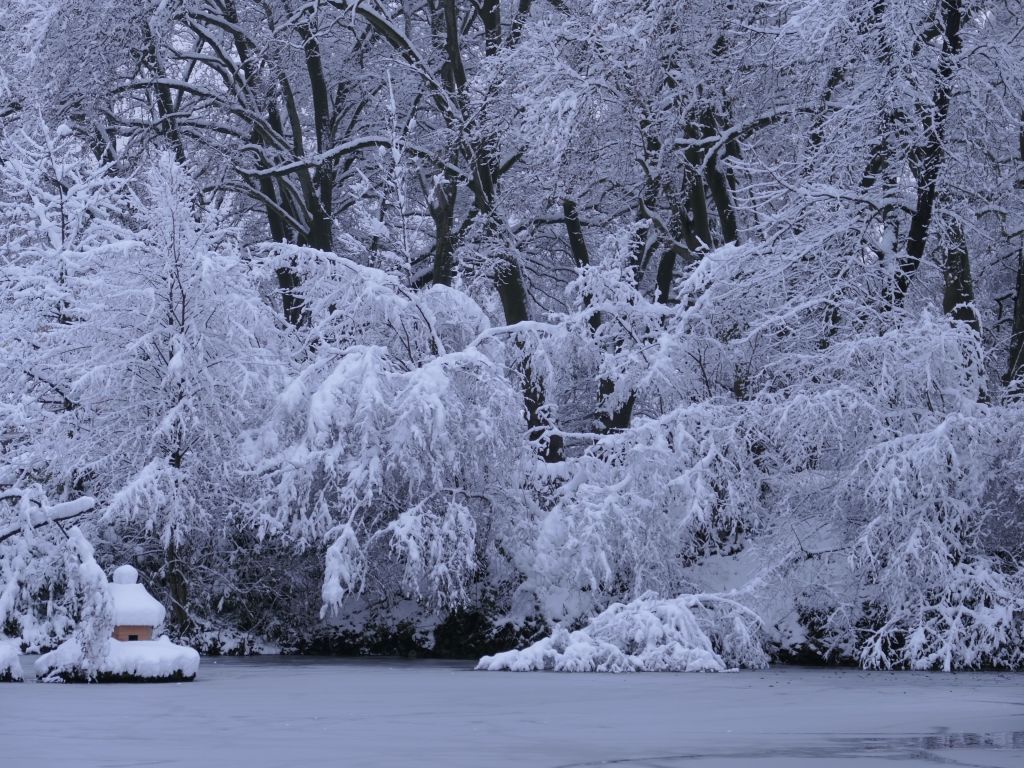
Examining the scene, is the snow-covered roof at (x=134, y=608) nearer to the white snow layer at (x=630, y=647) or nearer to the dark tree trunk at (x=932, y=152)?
the white snow layer at (x=630, y=647)

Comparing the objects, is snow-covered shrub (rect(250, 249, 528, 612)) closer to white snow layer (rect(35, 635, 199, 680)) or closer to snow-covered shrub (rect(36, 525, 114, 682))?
white snow layer (rect(35, 635, 199, 680))

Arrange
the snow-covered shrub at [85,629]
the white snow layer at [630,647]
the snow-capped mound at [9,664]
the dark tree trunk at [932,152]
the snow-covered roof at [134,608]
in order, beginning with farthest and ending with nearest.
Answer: the dark tree trunk at [932,152] < the white snow layer at [630,647] < the snow-capped mound at [9,664] < the snow-covered roof at [134,608] < the snow-covered shrub at [85,629]

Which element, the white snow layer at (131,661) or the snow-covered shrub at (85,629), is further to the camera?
the white snow layer at (131,661)

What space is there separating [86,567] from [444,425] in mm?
4904

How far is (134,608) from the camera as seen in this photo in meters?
13.7

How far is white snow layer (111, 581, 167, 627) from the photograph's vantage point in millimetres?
13641

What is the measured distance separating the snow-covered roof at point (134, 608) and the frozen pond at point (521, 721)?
84cm

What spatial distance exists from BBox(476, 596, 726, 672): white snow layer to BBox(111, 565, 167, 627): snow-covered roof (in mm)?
3573

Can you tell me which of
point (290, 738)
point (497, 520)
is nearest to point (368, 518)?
point (497, 520)

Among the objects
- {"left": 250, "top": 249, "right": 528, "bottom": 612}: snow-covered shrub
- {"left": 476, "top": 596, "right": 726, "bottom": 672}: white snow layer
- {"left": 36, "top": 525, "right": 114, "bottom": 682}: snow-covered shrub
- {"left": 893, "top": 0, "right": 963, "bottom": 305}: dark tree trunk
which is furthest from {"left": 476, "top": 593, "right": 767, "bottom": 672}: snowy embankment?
{"left": 893, "top": 0, "right": 963, "bottom": 305}: dark tree trunk

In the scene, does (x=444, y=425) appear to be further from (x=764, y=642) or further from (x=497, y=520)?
(x=764, y=642)

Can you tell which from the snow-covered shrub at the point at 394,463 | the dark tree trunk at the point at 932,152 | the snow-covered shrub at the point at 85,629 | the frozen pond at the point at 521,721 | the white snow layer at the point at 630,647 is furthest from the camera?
the dark tree trunk at the point at 932,152

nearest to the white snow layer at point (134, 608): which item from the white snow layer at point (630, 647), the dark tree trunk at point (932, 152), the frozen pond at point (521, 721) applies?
the frozen pond at point (521, 721)

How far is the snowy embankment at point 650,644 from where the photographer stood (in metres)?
15.3
